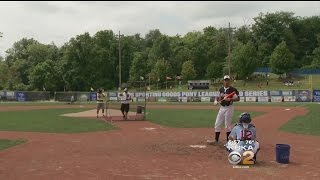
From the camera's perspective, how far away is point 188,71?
87.8 meters

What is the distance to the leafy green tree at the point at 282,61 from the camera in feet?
270

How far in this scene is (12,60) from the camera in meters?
124

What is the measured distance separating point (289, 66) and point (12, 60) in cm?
8060

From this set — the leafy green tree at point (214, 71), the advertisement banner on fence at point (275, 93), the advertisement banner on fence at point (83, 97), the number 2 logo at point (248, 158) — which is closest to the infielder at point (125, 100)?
the number 2 logo at point (248, 158)

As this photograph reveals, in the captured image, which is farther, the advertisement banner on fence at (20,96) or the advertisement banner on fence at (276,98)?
the advertisement banner on fence at (20,96)

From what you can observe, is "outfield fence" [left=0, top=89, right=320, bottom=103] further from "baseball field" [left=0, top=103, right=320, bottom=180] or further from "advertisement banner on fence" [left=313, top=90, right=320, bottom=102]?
"baseball field" [left=0, top=103, right=320, bottom=180]

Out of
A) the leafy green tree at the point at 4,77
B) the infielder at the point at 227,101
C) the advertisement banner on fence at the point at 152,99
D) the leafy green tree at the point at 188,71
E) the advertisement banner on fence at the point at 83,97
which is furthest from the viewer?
the leafy green tree at the point at 4,77

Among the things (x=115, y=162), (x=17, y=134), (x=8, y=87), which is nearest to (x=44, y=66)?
(x=8, y=87)

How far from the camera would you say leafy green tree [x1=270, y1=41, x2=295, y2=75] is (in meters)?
82.4

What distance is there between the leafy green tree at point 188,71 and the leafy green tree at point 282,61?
16170 millimetres

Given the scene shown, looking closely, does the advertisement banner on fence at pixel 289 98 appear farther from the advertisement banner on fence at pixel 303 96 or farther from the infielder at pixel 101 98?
the infielder at pixel 101 98

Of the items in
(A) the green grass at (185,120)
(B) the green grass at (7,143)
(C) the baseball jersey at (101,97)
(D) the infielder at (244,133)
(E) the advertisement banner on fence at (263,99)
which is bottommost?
(B) the green grass at (7,143)

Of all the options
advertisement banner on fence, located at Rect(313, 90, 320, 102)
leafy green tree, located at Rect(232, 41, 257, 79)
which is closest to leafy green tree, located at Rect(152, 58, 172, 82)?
leafy green tree, located at Rect(232, 41, 257, 79)

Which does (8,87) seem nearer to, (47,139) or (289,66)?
(289,66)
